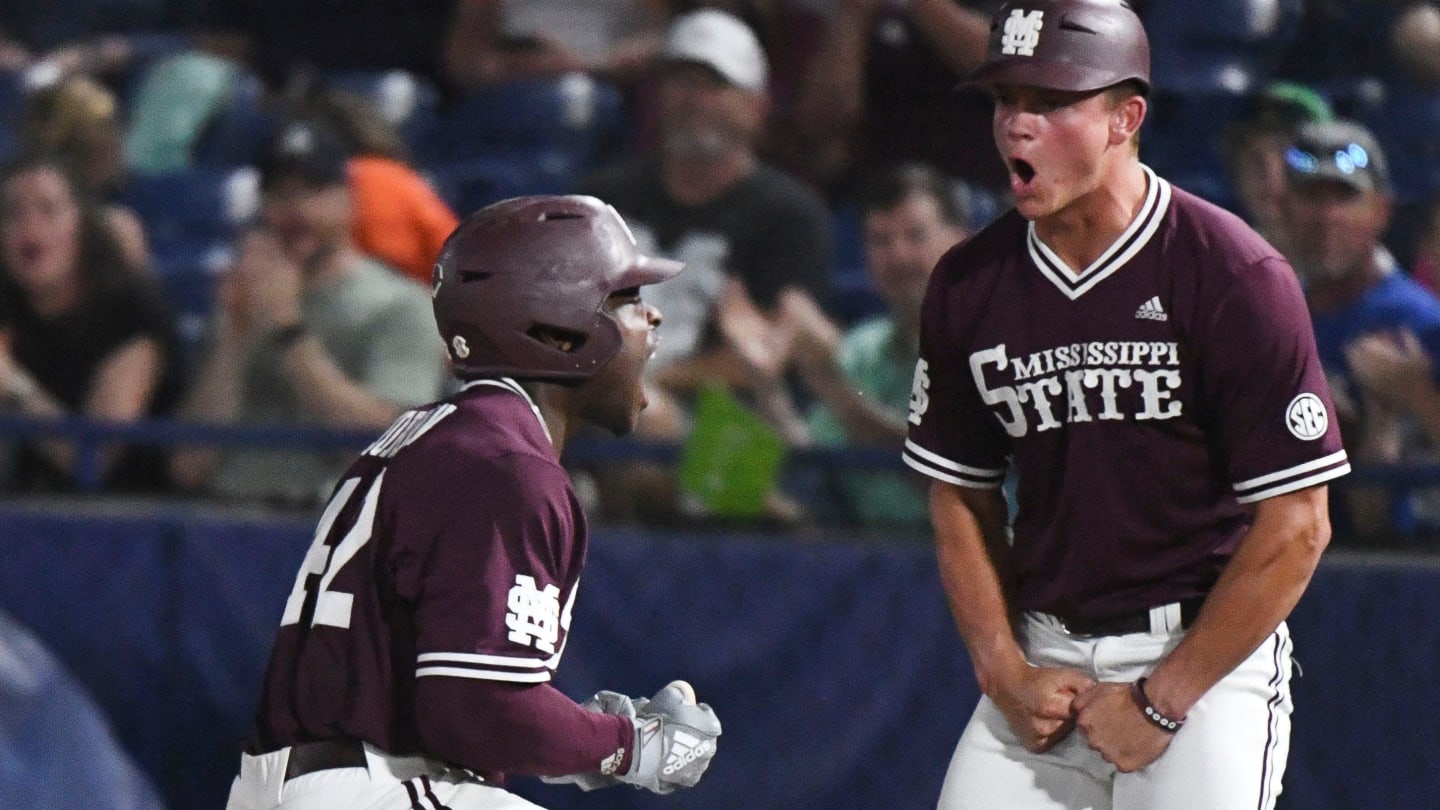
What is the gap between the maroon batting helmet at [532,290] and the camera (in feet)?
9.25

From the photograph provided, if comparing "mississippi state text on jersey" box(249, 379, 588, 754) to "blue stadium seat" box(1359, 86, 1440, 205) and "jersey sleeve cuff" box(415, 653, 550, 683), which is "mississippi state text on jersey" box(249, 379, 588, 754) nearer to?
"jersey sleeve cuff" box(415, 653, 550, 683)

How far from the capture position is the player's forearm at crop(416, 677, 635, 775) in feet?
8.49

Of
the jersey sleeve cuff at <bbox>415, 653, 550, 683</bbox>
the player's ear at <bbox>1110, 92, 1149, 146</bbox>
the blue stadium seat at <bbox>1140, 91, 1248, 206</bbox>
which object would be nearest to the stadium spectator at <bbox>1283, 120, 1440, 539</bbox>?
the blue stadium seat at <bbox>1140, 91, 1248, 206</bbox>

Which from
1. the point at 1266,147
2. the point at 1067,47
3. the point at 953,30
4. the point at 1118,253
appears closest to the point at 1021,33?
the point at 1067,47

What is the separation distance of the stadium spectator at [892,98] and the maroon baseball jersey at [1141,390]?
2361mm

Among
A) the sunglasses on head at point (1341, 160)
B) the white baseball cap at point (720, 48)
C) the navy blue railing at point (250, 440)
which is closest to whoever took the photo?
the sunglasses on head at point (1341, 160)

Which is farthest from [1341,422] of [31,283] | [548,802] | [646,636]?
[31,283]

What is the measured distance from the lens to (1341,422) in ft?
13.8

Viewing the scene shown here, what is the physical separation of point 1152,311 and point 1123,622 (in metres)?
0.46

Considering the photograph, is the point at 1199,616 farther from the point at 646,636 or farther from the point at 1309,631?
the point at 646,636

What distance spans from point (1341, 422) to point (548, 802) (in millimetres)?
2071

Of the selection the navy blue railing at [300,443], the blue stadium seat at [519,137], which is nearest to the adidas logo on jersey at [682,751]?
the navy blue railing at [300,443]

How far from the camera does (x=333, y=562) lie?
2.68 meters

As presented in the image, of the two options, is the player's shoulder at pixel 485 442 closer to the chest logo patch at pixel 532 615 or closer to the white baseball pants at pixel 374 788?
the chest logo patch at pixel 532 615
